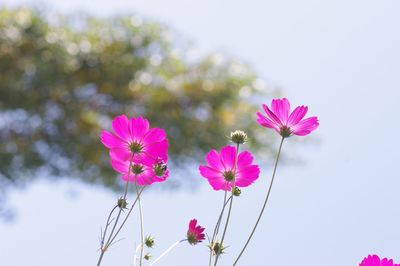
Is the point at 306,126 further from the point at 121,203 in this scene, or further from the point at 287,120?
the point at 121,203

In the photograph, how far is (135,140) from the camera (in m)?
0.70

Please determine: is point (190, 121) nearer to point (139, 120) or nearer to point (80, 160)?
point (80, 160)

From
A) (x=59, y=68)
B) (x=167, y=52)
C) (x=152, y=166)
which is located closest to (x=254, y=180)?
(x=152, y=166)

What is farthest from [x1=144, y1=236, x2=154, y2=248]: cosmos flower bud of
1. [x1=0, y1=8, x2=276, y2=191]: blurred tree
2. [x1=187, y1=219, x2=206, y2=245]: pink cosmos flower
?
[x1=0, y1=8, x2=276, y2=191]: blurred tree

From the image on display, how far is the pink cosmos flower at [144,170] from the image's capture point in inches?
26.8

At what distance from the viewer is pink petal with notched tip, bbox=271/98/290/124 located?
0.72 metres

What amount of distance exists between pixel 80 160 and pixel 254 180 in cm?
624

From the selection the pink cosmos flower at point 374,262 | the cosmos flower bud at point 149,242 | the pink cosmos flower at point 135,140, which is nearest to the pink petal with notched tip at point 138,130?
the pink cosmos flower at point 135,140

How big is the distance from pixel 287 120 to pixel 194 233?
0.14 meters

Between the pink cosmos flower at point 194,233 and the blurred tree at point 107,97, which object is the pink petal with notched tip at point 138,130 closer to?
the pink cosmos flower at point 194,233

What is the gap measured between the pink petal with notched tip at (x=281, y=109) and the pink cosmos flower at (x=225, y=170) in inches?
2.2

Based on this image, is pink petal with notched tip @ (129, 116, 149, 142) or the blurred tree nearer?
pink petal with notched tip @ (129, 116, 149, 142)

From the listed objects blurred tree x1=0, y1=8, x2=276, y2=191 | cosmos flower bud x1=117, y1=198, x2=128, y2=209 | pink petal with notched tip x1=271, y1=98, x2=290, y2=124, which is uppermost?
blurred tree x1=0, y1=8, x2=276, y2=191

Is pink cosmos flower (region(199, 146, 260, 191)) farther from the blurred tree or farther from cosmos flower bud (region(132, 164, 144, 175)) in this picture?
the blurred tree
